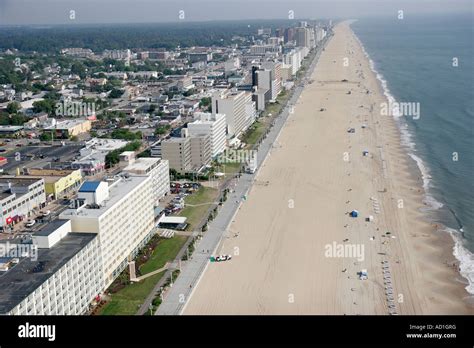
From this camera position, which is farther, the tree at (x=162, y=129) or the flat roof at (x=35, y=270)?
the tree at (x=162, y=129)

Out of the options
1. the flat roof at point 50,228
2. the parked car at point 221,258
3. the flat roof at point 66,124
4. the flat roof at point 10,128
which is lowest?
the parked car at point 221,258

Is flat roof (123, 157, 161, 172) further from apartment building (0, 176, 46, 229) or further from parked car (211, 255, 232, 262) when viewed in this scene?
parked car (211, 255, 232, 262)

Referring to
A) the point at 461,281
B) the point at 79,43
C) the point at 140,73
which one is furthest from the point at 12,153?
the point at 79,43

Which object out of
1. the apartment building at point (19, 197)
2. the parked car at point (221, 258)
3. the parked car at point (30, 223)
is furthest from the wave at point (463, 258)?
the apartment building at point (19, 197)

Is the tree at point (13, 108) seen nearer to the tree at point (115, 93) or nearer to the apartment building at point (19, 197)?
the tree at point (115, 93)

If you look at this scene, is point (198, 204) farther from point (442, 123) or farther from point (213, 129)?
point (442, 123)

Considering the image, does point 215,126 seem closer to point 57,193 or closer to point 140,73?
point 57,193

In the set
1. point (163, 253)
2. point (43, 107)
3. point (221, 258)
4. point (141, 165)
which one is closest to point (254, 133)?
point (141, 165)

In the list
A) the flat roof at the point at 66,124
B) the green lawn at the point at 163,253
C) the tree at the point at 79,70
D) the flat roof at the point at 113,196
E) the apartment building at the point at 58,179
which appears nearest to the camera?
the flat roof at the point at 113,196
